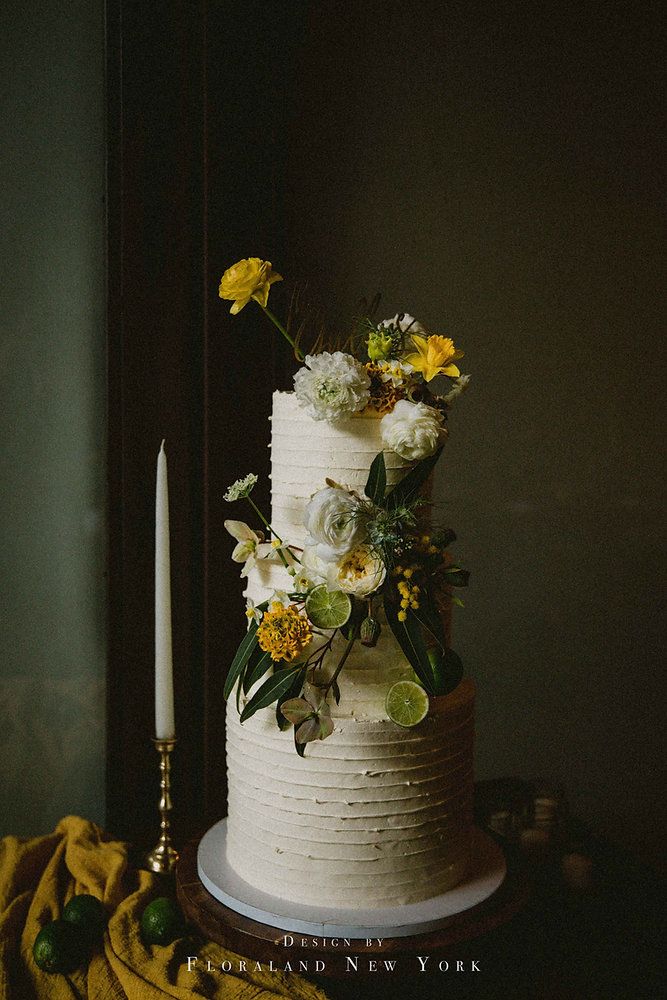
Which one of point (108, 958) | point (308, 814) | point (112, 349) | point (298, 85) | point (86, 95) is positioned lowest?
point (108, 958)

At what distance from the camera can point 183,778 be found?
7.45 feet

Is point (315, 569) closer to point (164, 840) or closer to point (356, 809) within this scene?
point (356, 809)

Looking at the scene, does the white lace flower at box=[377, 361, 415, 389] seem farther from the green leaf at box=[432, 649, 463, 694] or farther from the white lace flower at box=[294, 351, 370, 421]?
the green leaf at box=[432, 649, 463, 694]

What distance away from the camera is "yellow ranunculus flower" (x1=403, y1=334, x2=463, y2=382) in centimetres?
152

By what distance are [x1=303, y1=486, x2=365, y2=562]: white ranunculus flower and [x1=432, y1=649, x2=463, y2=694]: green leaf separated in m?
0.24

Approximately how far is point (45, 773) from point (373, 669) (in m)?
1.02

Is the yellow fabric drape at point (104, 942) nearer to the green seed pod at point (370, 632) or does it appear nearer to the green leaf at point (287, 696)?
the green leaf at point (287, 696)

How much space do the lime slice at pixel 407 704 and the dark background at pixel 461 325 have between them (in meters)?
0.84

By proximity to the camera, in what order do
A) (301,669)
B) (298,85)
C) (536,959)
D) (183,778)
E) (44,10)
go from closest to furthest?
(301,669)
(536,959)
(44,10)
(183,778)
(298,85)

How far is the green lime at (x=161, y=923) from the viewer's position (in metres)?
1.67

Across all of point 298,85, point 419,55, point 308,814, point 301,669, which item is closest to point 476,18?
point 419,55

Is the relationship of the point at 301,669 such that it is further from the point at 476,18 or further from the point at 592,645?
the point at 476,18

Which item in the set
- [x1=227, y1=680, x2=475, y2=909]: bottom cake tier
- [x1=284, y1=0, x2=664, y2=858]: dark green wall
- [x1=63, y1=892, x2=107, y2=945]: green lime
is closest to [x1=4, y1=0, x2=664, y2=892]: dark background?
[x1=284, y1=0, x2=664, y2=858]: dark green wall

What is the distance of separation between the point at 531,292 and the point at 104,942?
1851mm
